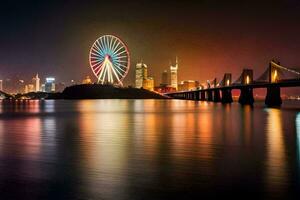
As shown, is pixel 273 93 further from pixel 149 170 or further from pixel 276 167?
pixel 149 170

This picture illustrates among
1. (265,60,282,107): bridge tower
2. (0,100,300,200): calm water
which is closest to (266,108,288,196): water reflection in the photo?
(0,100,300,200): calm water

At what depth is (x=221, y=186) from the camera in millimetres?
12633

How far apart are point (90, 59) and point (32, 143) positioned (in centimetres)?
12854

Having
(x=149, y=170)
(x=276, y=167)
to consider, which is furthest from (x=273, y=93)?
(x=149, y=170)

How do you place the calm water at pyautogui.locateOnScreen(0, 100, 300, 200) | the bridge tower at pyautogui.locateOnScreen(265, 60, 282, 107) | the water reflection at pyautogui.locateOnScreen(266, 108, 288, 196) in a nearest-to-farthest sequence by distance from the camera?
1. the calm water at pyautogui.locateOnScreen(0, 100, 300, 200)
2. the water reflection at pyautogui.locateOnScreen(266, 108, 288, 196)
3. the bridge tower at pyautogui.locateOnScreen(265, 60, 282, 107)

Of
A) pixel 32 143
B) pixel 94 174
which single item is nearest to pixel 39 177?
pixel 94 174

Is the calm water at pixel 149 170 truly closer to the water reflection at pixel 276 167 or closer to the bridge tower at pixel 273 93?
the water reflection at pixel 276 167

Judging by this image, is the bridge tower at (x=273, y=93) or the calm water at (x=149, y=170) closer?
the calm water at (x=149, y=170)

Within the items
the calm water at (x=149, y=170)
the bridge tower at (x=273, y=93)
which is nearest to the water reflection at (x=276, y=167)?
the calm water at (x=149, y=170)

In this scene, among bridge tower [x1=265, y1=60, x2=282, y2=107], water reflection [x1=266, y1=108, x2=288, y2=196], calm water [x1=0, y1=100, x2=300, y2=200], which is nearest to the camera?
calm water [x1=0, y1=100, x2=300, y2=200]

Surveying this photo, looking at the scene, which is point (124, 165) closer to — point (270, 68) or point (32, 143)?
point (32, 143)

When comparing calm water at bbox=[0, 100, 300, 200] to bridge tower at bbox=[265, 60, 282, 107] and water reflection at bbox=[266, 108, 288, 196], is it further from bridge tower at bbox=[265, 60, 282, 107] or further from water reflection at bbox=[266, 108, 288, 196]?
bridge tower at bbox=[265, 60, 282, 107]

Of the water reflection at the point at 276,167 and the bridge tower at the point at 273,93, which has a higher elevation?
the bridge tower at the point at 273,93

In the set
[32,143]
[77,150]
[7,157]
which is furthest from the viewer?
[32,143]
